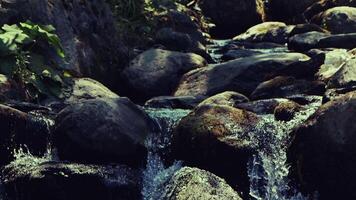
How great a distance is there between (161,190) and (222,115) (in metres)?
1.22

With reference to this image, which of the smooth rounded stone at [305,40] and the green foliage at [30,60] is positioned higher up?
the green foliage at [30,60]

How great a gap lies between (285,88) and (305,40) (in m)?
5.22

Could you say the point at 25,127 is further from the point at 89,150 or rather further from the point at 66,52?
the point at 66,52

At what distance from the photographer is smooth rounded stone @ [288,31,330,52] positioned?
15161 millimetres

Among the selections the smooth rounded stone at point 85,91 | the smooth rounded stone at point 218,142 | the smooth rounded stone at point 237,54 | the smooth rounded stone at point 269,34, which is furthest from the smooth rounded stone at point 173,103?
the smooth rounded stone at point 269,34

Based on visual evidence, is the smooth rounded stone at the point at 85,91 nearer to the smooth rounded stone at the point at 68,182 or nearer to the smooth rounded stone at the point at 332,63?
the smooth rounded stone at the point at 68,182

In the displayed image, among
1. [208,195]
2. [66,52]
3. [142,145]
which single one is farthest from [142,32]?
[208,195]

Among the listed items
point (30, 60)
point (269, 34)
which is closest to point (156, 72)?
point (30, 60)

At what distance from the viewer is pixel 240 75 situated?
37.7 feet

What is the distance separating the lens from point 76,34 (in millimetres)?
11688

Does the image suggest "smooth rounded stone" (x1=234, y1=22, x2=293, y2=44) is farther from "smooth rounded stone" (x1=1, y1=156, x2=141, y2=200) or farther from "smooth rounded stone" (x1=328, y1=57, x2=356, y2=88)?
"smooth rounded stone" (x1=1, y1=156, x2=141, y2=200)

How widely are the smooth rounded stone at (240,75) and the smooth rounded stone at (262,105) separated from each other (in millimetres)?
1548

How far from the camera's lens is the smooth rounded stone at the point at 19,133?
25.2 feet

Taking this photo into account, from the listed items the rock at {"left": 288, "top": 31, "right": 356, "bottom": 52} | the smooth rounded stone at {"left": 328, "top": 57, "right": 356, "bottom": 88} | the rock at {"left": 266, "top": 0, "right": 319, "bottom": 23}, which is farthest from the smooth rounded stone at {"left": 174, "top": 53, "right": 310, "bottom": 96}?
the rock at {"left": 266, "top": 0, "right": 319, "bottom": 23}
